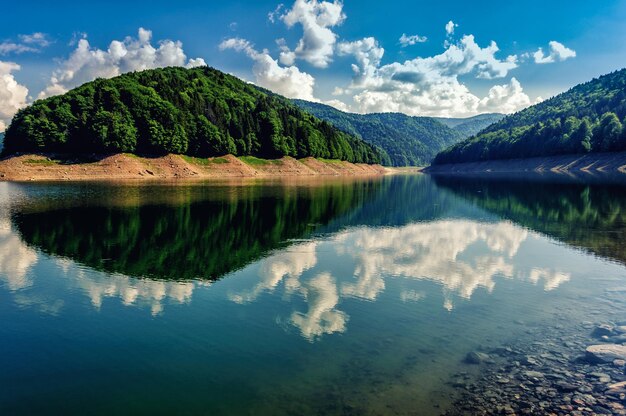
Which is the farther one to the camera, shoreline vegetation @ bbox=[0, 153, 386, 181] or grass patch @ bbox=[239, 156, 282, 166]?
grass patch @ bbox=[239, 156, 282, 166]

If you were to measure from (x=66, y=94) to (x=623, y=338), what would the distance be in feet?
530

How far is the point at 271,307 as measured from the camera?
762 inches

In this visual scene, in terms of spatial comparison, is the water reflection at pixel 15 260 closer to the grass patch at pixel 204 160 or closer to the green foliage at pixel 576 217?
the green foliage at pixel 576 217

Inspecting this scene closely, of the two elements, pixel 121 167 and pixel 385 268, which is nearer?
pixel 385 268

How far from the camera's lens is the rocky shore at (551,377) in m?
11.2

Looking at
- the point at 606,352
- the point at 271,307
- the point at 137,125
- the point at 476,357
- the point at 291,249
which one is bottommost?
the point at 271,307

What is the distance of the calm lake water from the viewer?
12086 mm

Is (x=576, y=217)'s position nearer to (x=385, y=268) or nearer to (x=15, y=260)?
(x=385, y=268)

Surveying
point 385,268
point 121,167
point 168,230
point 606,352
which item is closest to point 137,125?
point 121,167

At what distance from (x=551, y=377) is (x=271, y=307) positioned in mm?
11527

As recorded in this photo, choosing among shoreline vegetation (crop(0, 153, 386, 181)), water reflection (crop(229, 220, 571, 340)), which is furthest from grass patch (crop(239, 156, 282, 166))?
water reflection (crop(229, 220, 571, 340))

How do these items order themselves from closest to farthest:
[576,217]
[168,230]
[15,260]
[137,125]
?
[15,260], [168,230], [576,217], [137,125]

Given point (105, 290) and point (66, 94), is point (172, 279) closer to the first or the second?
point (105, 290)

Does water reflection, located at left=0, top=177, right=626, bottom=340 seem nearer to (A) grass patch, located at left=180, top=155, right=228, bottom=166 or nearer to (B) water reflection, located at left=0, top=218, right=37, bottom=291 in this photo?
(B) water reflection, located at left=0, top=218, right=37, bottom=291
